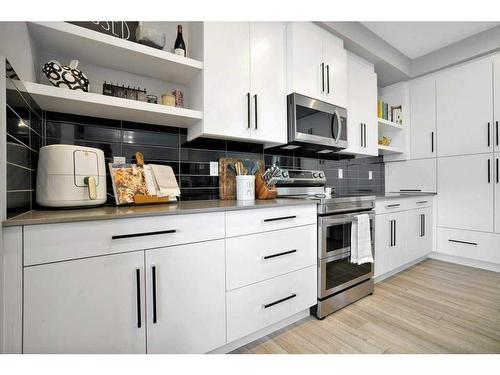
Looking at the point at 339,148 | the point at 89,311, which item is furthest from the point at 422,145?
the point at 89,311

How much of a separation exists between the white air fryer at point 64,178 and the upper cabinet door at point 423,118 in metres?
3.55

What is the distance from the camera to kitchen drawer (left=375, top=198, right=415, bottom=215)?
6.96 feet

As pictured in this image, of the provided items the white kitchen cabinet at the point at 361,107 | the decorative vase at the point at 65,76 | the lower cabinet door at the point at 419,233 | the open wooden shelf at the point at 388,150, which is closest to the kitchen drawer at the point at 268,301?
the decorative vase at the point at 65,76

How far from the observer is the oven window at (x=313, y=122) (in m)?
1.86

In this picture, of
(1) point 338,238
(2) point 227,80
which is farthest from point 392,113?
(2) point 227,80

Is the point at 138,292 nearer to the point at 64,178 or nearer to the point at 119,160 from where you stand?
the point at 64,178

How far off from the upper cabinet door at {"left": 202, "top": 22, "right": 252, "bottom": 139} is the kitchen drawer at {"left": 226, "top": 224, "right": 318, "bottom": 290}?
734 mm

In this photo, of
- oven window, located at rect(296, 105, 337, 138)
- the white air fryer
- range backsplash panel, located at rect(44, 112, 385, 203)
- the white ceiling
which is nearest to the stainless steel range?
oven window, located at rect(296, 105, 337, 138)

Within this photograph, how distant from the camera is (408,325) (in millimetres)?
1520

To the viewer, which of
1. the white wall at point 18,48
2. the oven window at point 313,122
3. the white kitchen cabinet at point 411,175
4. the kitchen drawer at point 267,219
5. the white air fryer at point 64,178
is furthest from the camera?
the white kitchen cabinet at point 411,175

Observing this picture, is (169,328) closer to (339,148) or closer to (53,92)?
(53,92)

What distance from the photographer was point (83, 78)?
1.23 metres

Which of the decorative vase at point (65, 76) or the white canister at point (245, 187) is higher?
the decorative vase at point (65, 76)

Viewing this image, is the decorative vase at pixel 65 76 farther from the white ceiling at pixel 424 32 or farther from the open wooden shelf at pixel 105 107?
the white ceiling at pixel 424 32
